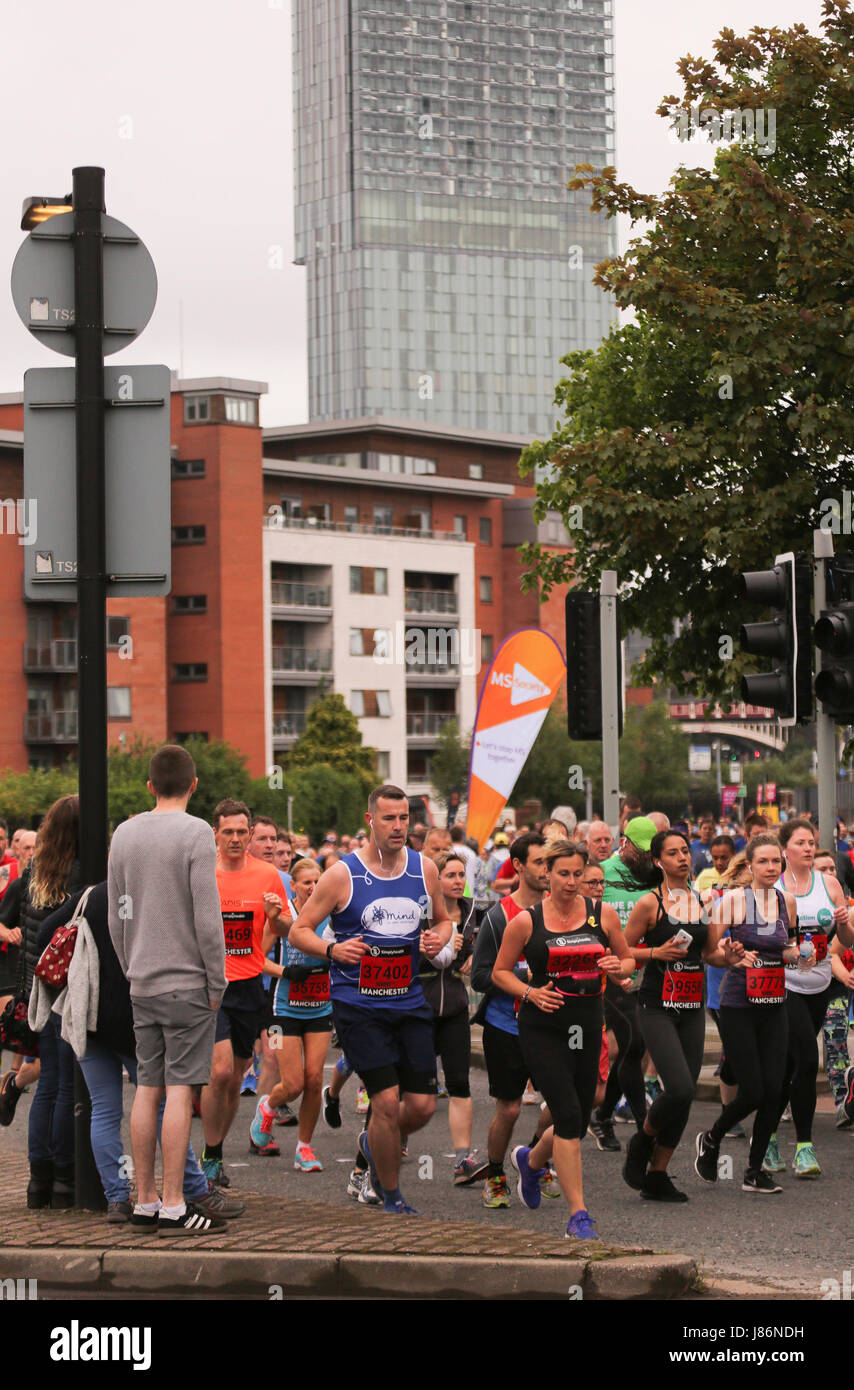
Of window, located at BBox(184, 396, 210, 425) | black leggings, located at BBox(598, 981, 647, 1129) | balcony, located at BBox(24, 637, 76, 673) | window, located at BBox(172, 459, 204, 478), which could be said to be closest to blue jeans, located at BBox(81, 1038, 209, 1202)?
black leggings, located at BBox(598, 981, 647, 1129)

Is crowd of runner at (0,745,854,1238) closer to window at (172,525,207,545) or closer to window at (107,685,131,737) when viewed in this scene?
window at (107,685,131,737)

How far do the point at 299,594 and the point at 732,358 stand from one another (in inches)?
2352

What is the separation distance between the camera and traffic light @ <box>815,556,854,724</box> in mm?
11445

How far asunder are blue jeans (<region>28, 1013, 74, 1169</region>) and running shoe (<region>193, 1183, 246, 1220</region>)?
84cm

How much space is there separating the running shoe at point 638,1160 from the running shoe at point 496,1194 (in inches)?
24.6

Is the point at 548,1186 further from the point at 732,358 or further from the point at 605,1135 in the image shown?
the point at 732,358

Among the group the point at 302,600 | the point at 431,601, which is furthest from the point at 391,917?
the point at 431,601

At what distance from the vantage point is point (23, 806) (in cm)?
6084

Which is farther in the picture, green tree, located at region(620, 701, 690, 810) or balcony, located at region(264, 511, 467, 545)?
green tree, located at region(620, 701, 690, 810)

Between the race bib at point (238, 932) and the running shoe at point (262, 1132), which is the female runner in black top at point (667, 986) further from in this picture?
the running shoe at point (262, 1132)

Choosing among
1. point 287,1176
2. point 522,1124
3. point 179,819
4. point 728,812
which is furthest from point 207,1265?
point 728,812

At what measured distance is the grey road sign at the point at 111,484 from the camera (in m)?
8.47

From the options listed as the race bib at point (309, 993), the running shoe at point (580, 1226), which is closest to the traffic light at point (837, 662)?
the race bib at point (309, 993)
